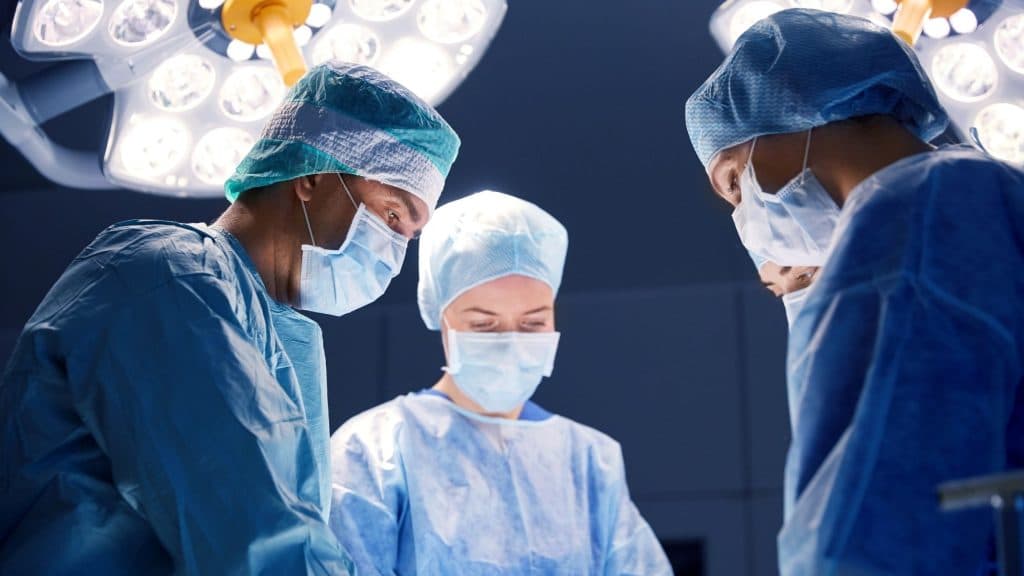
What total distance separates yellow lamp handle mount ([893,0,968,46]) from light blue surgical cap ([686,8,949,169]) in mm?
460

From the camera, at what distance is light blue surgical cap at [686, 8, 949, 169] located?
162 cm

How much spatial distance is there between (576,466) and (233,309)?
1.39 metres

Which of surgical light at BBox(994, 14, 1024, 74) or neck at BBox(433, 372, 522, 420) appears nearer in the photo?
surgical light at BBox(994, 14, 1024, 74)

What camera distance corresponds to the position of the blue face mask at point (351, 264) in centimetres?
201

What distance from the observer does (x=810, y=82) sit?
164cm

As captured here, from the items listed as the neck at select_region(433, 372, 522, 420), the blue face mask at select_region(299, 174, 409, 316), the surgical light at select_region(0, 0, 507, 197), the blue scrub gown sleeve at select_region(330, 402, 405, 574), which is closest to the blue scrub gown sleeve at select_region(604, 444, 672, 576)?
the neck at select_region(433, 372, 522, 420)

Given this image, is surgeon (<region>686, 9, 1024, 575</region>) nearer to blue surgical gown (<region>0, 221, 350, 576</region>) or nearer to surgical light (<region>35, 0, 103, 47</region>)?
blue surgical gown (<region>0, 221, 350, 576</region>)

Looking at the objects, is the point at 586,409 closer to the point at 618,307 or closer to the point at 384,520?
the point at 618,307

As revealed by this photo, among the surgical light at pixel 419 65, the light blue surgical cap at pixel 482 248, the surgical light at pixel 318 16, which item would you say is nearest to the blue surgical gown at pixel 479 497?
the light blue surgical cap at pixel 482 248

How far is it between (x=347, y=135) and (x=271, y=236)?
0.22 metres

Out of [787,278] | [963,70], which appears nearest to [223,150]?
[787,278]

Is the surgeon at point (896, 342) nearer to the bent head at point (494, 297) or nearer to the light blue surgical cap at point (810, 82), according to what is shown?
the light blue surgical cap at point (810, 82)

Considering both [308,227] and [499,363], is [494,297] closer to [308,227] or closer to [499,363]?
[499,363]

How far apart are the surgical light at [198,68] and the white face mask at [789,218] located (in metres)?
0.82
